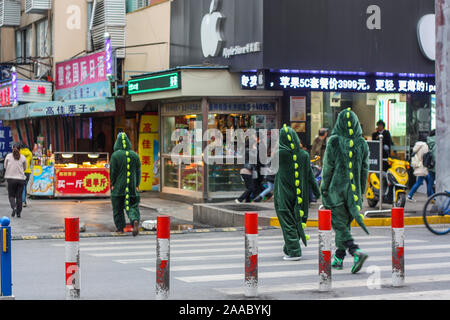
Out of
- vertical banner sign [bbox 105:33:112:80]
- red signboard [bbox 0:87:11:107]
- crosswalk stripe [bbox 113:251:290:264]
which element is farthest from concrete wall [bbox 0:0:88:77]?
crosswalk stripe [bbox 113:251:290:264]

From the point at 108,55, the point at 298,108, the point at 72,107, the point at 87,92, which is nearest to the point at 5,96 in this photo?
the point at 87,92

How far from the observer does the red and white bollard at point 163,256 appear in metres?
7.96

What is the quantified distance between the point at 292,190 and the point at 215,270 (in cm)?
178

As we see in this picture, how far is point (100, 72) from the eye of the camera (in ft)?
88.2

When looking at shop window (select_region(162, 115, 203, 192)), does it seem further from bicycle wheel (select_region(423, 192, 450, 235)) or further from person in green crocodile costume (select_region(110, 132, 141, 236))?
bicycle wheel (select_region(423, 192, 450, 235))

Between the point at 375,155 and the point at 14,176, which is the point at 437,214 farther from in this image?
the point at 14,176

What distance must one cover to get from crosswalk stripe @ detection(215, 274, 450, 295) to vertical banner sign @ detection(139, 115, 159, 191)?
696 inches

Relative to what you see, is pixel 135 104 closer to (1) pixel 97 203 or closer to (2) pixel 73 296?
(1) pixel 97 203

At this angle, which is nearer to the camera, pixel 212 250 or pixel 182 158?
pixel 212 250

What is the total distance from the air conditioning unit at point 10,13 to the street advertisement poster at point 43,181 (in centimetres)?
1422

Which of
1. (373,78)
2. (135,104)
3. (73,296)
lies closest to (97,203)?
(135,104)

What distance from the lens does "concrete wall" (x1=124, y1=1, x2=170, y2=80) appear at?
2498 cm

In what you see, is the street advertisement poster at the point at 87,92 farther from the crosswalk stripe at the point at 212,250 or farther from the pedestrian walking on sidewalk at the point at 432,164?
the crosswalk stripe at the point at 212,250

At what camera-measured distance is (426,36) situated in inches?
884
